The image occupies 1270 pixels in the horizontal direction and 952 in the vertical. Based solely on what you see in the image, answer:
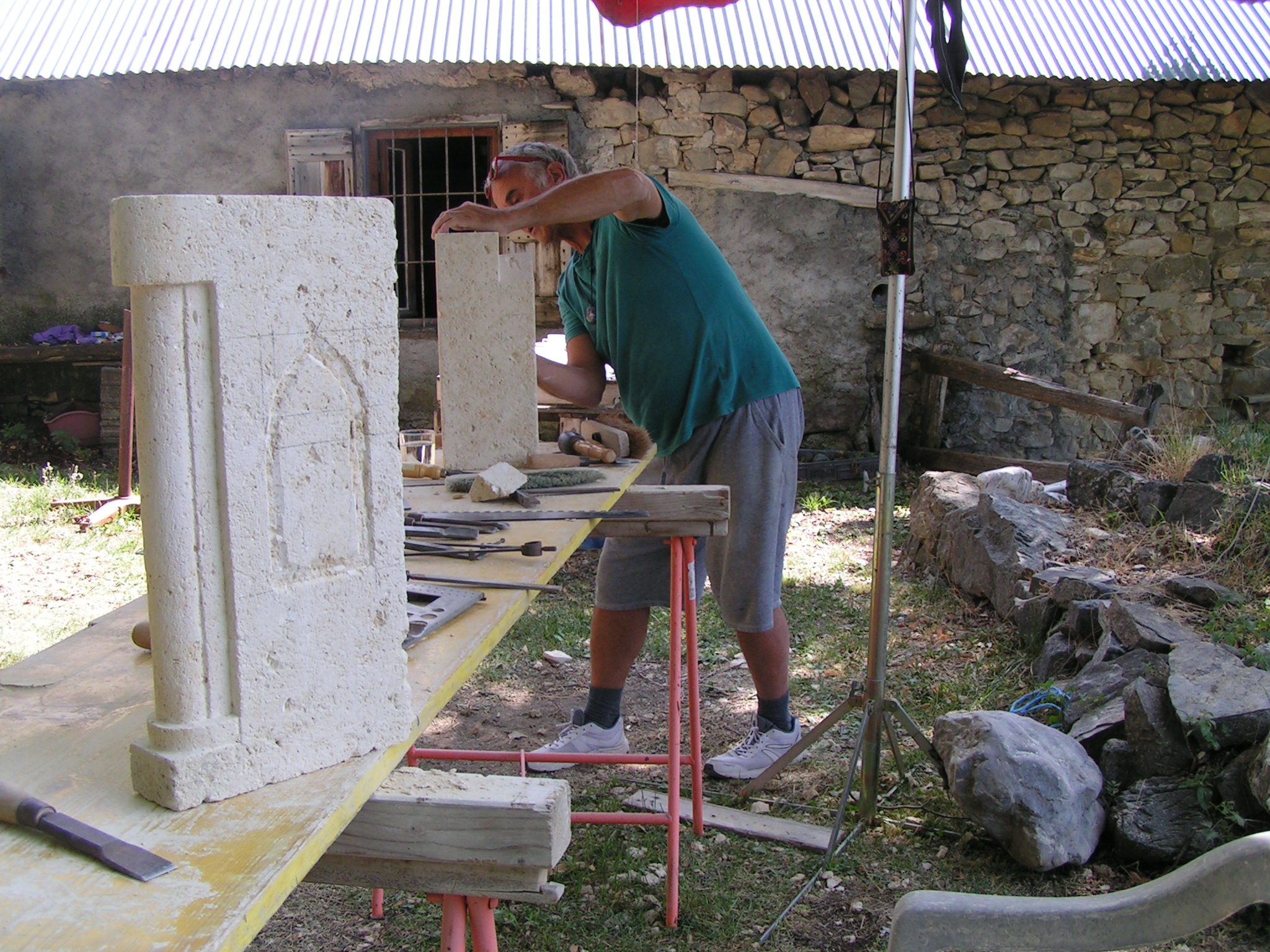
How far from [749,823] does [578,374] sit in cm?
143

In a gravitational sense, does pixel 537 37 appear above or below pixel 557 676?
above

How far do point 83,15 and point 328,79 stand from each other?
201 cm

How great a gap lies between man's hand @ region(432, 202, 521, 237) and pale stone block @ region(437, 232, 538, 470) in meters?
0.20

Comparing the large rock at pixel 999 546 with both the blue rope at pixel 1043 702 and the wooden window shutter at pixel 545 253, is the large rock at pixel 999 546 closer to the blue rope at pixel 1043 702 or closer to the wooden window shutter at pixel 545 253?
the blue rope at pixel 1043 702

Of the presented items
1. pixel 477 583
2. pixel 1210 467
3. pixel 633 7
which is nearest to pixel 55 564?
pixel 633 7

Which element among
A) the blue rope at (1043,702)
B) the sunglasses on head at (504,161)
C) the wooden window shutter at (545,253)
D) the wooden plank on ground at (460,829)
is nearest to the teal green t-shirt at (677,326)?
the sunglasses on head at (504,161)

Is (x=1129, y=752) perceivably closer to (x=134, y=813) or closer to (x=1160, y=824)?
(x=1160, y=824)

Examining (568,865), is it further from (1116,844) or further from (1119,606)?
(1119,606)

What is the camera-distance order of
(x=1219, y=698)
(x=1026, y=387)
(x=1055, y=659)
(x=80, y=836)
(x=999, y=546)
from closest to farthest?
1. (x=80, y=836)
2. (x=1219, y=698)
3. (x=1055, y=659)
4. (x=999, y=546)
5. (x=1026, y=387)

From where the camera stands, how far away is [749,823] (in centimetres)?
307

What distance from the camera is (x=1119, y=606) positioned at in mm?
3621

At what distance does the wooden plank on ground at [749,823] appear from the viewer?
2.98m

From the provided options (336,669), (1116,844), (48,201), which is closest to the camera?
(336,669)

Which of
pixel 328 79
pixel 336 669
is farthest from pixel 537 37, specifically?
pixel 336 669
